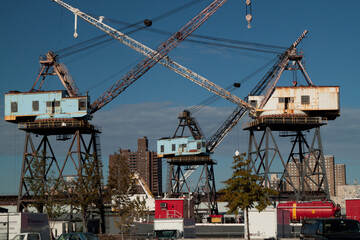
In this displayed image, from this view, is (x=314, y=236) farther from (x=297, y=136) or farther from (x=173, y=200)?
(x=297, y=136)

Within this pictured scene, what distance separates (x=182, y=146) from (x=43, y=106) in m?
42.3

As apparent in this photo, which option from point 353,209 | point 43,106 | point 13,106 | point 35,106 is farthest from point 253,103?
point 353,209

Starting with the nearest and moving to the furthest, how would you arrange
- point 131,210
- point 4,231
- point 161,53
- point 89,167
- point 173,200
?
point 4,231, point 131,210, point 173,200, point 89,167, point 161,53

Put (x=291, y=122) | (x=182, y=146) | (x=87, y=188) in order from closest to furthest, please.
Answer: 1. (x=87, y=188)
2. (x=291, y=122)
3. (x=182, y=146)

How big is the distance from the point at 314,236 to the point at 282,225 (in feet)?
110

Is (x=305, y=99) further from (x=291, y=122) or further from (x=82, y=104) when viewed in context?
(x=82, y=104)

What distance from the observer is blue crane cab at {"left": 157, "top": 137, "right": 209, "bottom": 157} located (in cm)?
14112

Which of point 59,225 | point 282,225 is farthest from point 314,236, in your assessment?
point 59,225

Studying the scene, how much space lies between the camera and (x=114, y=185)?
74.2 meters

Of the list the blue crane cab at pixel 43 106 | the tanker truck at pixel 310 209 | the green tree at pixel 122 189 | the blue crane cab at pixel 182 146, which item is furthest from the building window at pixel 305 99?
the green tree at pixel 122 189

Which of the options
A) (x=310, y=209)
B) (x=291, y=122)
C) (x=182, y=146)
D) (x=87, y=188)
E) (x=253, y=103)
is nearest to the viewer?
(x=87, y=188)

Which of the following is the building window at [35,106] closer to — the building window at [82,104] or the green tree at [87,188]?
the building window at [82,104]

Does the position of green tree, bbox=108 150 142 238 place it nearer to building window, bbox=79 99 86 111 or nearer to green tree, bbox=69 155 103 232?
green tree, bbox=69 155 103 232

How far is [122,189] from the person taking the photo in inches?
2869
